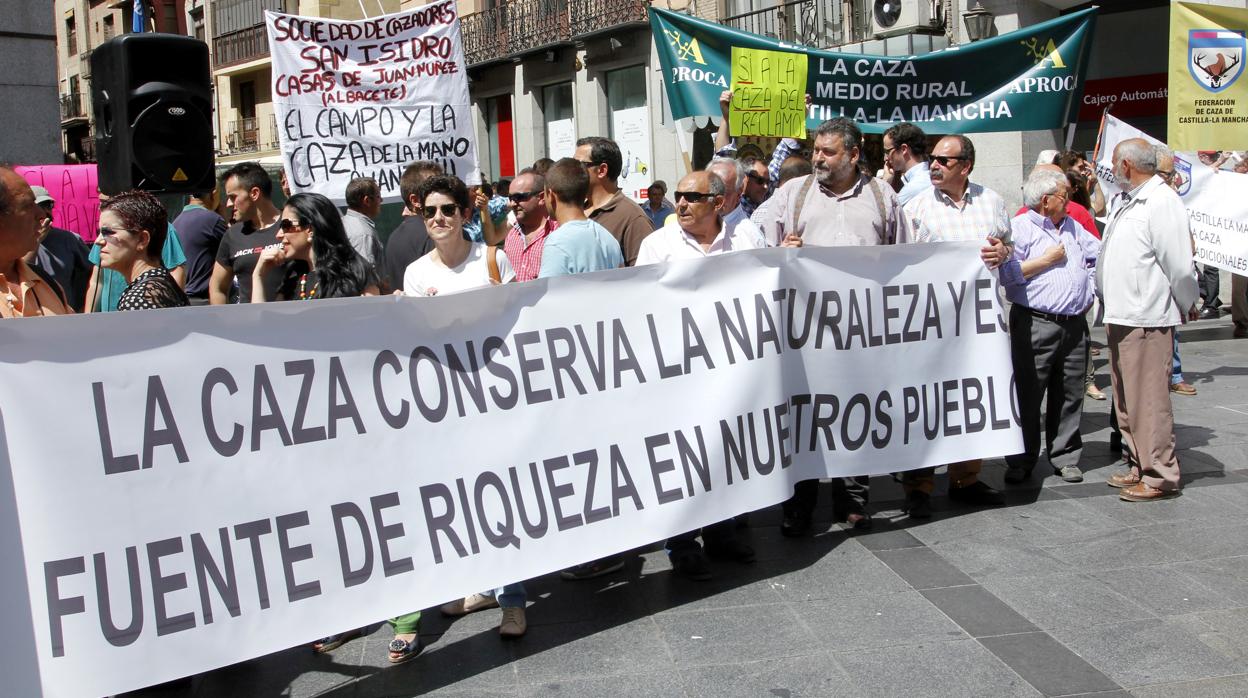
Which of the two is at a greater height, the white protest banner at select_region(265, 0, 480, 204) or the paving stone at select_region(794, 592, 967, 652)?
the white protest banner at select_region(265, 0, 480, 204)

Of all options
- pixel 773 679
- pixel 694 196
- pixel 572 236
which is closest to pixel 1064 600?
pixel 773 679

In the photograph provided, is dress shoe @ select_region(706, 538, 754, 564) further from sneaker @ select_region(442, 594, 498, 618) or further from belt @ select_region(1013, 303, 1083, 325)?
belt @ select_region(1013, 303, 1083, 325)

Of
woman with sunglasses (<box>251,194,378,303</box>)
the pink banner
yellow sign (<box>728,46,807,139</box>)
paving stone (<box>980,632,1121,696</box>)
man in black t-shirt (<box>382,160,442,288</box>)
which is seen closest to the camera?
paving stone (<box>980,632,1121,696</box>)

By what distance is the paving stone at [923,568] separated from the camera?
5051 mm

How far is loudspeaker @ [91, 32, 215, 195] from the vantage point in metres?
7.30

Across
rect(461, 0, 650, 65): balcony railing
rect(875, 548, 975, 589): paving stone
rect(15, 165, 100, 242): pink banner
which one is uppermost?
rect(461, 0, 650, 65): balcony railing

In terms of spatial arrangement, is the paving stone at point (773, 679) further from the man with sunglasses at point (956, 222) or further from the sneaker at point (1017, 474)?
the sneaker at point (1017, 474)

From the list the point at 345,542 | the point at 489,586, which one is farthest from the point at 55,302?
the point at 489,586

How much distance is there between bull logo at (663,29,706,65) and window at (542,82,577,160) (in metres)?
16.4

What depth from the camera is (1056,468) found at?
6.73 metres

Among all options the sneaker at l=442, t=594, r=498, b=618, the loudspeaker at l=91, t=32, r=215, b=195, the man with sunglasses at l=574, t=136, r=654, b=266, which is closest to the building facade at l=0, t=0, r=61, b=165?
the loudspeaker at l=91, t=32, r=215, b=195

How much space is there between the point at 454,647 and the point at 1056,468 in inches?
148

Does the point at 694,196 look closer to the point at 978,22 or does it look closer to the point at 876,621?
the point at 876,621

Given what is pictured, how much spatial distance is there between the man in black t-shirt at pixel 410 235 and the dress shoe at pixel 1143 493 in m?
3.98
